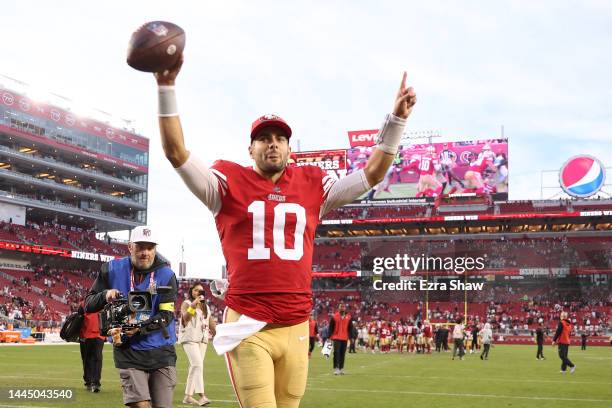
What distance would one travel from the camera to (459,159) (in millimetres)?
58750

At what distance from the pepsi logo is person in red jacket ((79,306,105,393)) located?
4735 cm

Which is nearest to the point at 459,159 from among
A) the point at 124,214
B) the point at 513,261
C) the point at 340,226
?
the point at 513,261

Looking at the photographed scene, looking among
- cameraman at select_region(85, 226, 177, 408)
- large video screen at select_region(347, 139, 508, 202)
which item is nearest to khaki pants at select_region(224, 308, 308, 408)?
cameraman at select_region(85, 226, 177, 408)

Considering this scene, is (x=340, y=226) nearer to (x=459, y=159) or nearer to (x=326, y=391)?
(x=459, y=159)

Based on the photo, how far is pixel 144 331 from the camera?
603cm

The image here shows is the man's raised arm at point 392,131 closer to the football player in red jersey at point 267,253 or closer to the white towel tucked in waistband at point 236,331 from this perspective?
the football player in red jersey at point 267,253

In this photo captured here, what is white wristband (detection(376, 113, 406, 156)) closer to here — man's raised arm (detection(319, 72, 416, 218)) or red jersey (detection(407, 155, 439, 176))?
man's raised arm (detection(319, 72, 416, 218))

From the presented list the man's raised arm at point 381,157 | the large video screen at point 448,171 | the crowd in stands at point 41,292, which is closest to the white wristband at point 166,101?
the man's raised arm at point 381,157

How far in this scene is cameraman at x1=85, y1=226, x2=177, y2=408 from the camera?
19.8ft

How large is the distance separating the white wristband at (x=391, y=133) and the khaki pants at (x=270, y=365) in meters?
1.14

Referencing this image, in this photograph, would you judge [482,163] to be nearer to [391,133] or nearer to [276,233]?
[391,133]

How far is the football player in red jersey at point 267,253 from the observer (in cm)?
391

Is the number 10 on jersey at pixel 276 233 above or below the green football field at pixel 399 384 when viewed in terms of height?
above

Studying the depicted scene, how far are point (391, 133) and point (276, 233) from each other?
88cm
